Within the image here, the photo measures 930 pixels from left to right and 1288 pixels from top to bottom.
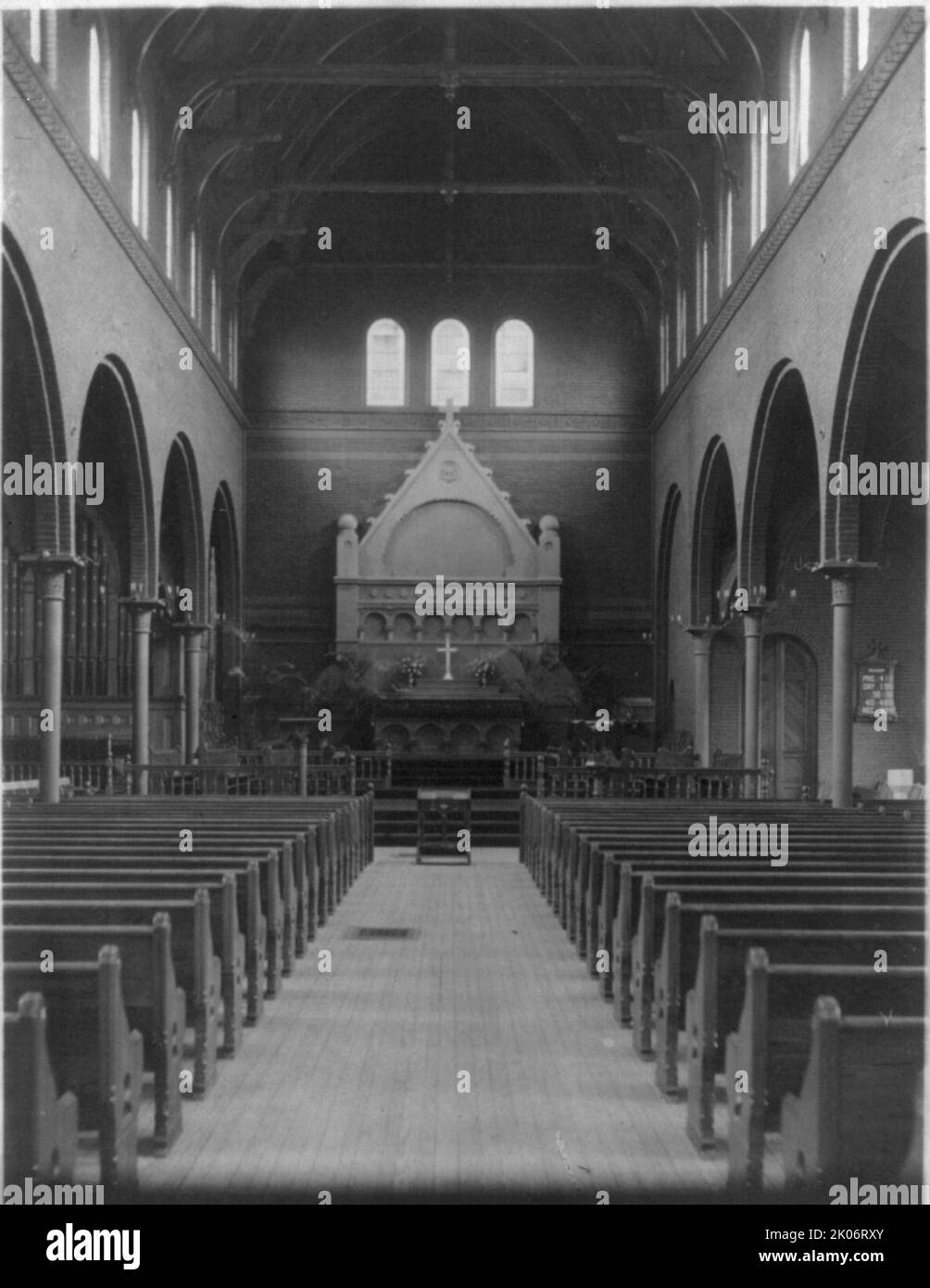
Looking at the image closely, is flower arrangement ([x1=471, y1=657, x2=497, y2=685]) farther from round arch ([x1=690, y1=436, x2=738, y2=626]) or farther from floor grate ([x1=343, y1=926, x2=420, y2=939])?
floor grate ([x1=343, y1=926, x2=420, y2=939])

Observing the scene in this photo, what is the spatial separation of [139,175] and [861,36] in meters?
10.9

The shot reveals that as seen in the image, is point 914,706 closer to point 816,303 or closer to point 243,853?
point 816,303

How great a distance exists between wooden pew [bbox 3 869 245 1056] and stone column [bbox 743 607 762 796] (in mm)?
15353

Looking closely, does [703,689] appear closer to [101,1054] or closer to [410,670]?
[410,670]

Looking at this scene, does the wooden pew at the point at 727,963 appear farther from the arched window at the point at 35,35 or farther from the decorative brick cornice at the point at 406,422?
the decorative brick cornice at the point at 406,422

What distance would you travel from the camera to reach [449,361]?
32656 millimetres

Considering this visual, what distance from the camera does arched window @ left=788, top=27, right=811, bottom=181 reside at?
1797cm

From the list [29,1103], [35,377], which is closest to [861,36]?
[35,377]

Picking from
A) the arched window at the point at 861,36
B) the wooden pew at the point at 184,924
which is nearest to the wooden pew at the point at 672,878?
the wooden pew at the point at 184,924

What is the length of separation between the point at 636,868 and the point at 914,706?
18353 mm

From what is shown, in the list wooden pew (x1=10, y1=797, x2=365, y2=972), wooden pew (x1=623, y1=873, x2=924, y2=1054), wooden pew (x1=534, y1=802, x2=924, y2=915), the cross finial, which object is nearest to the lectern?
wooden pew (x1=534, y1=802, x2=924, y2=915)
